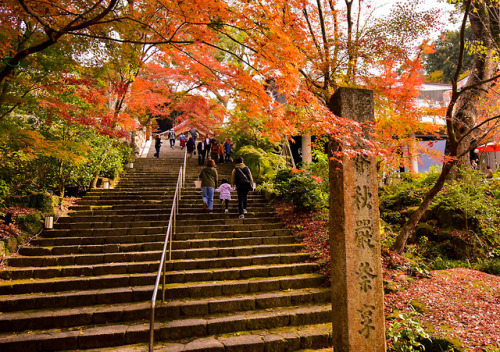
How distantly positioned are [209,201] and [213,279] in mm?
3546

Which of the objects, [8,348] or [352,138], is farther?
[8,348]

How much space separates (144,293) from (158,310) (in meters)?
0.63

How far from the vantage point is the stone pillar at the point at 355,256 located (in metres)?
3.31

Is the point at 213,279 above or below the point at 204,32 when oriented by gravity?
below

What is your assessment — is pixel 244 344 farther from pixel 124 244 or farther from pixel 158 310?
pixel 124 244

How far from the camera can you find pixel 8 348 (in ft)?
12.8

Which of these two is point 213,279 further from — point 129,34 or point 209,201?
point 129,34

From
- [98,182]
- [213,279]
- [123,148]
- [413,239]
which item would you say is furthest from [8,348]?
[123,148]

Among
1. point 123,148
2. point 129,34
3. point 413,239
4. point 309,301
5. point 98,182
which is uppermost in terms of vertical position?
point 129,34

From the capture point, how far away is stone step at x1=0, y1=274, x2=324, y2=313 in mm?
4761

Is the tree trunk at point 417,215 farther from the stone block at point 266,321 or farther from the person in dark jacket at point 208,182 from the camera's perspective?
the person in dark jacket at point 208,182

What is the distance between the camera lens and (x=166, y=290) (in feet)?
16.9

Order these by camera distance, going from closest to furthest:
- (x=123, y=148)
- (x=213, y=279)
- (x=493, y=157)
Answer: (x=213, y=279) < (x=123, y=148) < (x=493, y=157)

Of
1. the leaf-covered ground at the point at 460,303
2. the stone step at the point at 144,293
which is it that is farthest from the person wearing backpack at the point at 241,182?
the leaf-covered ground at the point at 460,303
